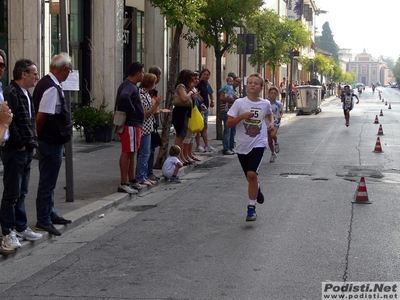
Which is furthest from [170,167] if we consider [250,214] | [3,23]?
[3,23]

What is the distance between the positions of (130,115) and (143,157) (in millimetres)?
972

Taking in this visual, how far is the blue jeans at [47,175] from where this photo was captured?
8.58 m

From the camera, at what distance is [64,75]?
8.66 meters

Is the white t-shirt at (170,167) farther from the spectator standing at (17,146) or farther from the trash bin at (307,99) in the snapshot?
the trash bin at (307,99)

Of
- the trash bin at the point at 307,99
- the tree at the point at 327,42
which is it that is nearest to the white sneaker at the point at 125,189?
the trash bin at the point at 307,99

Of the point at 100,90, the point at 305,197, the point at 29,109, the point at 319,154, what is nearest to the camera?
the point at 29,109

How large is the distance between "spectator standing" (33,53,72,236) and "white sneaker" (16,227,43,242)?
0.37 m

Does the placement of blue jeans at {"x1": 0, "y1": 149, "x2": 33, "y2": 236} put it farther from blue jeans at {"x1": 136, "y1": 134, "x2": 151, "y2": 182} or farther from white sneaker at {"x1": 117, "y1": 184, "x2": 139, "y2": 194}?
blue jeans at {"x1": 136, "y1": 134, "x2": 151, "y2": 182}

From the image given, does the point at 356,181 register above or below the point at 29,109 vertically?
below

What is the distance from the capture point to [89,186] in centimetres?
1215

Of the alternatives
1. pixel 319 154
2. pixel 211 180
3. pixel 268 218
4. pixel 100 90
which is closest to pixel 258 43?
pixel 100 90

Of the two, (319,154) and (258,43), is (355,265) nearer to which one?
(319,154)

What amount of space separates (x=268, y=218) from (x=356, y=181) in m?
4.07

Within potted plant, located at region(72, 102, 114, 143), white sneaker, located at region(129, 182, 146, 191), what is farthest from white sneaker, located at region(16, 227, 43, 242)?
potted plant, located at region(72, 102, 114, 143)
